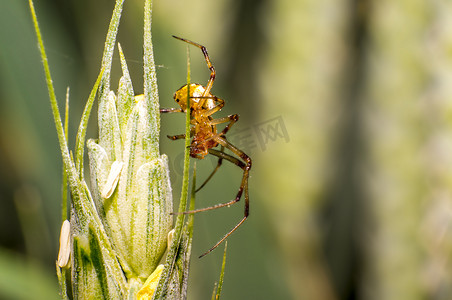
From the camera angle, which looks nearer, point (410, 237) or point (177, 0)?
point (410, 237)

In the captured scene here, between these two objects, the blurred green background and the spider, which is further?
the blurred green background

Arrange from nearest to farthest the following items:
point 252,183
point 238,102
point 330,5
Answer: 1. point 252,183
2. point 330,5
3. point 238,102

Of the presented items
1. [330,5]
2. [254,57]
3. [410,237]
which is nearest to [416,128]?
[410,237]

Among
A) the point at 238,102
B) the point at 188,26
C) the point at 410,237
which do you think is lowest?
the point at 410,237

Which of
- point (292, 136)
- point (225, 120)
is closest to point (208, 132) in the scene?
point (225, 120)

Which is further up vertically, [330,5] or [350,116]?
[330,5]

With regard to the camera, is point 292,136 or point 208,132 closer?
point 208,132

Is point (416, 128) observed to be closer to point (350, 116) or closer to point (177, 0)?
point (350, 116)

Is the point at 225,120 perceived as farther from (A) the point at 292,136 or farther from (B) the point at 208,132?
(A) the point at 292,136
